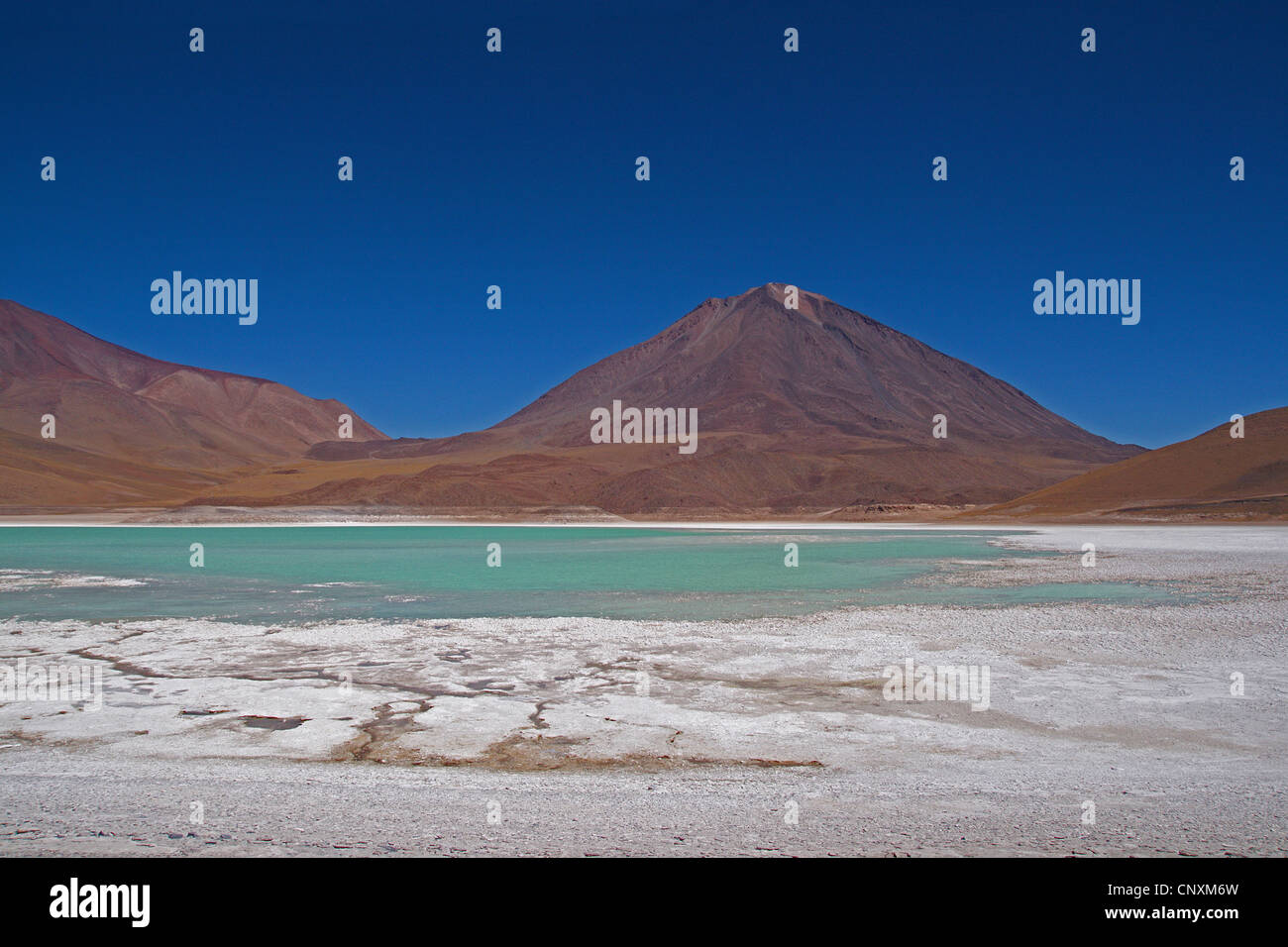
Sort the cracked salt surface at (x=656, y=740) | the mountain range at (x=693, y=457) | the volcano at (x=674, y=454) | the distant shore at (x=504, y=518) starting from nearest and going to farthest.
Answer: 1. the cracked salt surface at (x=656, y=740)
2. the distant shore at (x=504, y=518)
3. the mountain range at (x=693, y=457)
4. the volcano at (x=674, y=454)

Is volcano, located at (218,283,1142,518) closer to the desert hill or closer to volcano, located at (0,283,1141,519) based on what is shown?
volcano, located at (0,283,1141,519)

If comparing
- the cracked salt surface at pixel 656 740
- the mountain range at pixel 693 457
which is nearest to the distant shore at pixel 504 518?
the mountain range at pixel 693 457

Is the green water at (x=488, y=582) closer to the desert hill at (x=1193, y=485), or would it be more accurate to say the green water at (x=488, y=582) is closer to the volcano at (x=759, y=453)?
the desert hill at (x=1193, y=485)

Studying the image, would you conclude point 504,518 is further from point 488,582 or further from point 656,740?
point 656,740

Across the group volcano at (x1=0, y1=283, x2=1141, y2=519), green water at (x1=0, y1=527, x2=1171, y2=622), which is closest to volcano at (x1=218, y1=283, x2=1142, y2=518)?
volcano at (x1=0, y1=283, x2=1141, y2=519)

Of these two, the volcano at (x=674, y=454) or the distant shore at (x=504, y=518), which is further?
the volcano at (x=674, y=454)

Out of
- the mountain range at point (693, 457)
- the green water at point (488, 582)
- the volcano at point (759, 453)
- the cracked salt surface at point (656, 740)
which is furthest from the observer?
the volcano at point (759, 453)
